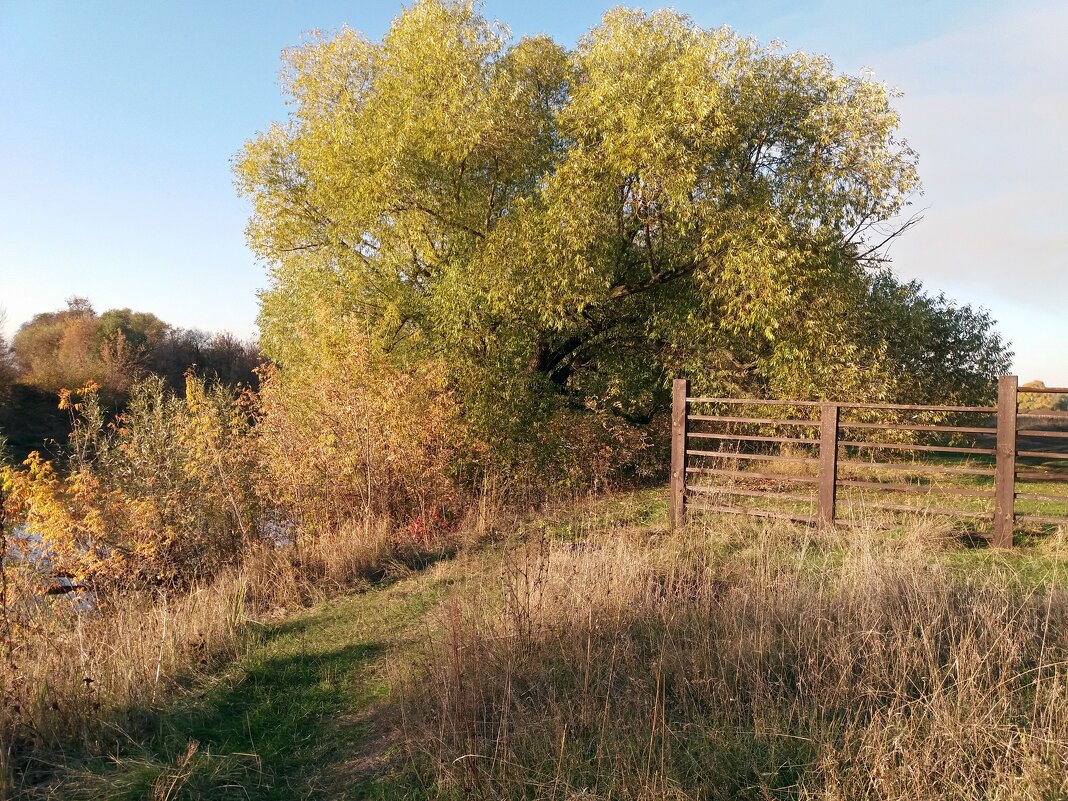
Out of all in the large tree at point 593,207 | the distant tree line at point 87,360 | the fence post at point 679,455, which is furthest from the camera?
the distant tree line at point 87,360

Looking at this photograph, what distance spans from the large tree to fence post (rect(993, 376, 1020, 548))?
5.32m

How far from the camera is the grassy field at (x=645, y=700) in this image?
356 centimetres

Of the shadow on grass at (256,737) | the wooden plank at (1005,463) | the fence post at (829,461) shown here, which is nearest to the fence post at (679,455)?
the fence post at (829,461)

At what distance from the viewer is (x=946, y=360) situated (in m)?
21.2

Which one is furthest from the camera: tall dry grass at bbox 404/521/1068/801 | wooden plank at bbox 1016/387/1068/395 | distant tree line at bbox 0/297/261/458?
distant tree line at bbox 0/297/261/458

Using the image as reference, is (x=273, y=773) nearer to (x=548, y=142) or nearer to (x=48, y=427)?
(x=548, y=142)

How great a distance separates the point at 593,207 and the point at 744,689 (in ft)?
37.9

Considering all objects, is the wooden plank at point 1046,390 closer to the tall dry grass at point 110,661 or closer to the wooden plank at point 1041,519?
the wooden plank at point 1041,519

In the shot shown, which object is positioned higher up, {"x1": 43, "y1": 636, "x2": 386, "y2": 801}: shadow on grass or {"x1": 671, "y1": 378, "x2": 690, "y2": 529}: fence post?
{"x1": 671, "y1": 378, "x2": 690, "y2": 529}: fence post

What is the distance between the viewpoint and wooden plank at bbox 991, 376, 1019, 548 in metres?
8.61

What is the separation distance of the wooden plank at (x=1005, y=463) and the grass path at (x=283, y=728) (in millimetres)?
6581

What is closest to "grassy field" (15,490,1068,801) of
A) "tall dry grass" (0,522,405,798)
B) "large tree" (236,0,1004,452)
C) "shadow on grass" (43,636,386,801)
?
"shadow on grass" (43,636,386,801)

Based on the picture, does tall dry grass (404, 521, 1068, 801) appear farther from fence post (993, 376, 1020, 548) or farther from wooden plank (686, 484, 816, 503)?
wooden plank (686, 484, 816, 503)

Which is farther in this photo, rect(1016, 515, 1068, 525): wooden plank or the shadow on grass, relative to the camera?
rect(1016, 515, 1068, 525): wooden plank
